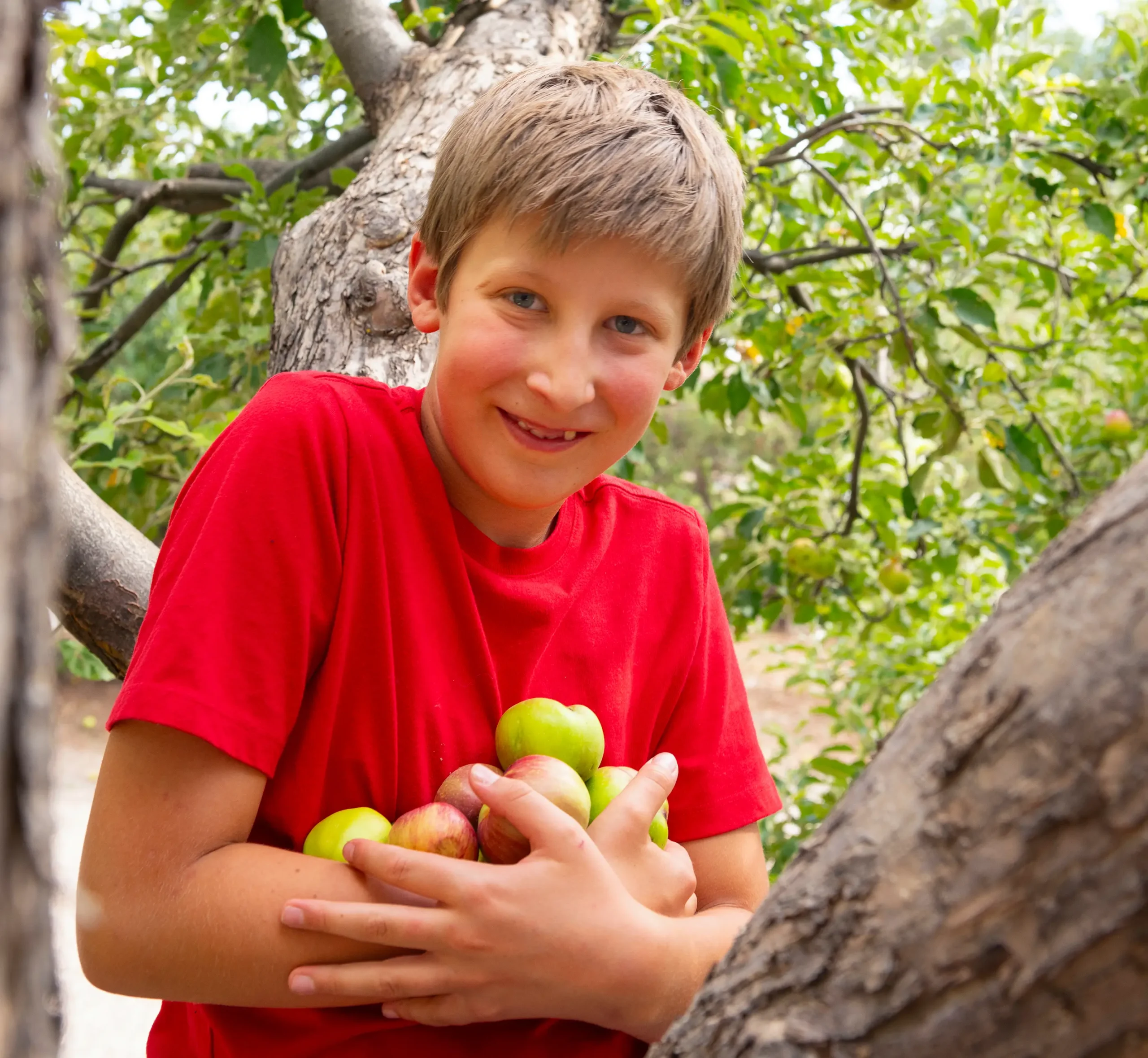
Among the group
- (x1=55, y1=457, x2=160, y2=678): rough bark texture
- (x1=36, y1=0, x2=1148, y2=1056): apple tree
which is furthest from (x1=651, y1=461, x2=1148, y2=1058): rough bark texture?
(x1=55, y1=457, x2=160, y2=678): rough bark texture

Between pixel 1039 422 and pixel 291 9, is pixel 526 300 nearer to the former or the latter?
pixel 291 9

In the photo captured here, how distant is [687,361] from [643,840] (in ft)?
Result: 2.09

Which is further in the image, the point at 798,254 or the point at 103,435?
the point at 798,254

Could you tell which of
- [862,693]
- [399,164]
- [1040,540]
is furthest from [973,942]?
[862,693]

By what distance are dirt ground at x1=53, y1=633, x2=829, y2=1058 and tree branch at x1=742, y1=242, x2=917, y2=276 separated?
4.71 ft

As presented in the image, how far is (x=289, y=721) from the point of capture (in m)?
1.06

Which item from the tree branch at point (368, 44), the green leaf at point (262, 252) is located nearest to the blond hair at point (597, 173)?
the tree branch at point (368, 44)

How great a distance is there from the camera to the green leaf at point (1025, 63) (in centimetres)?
244

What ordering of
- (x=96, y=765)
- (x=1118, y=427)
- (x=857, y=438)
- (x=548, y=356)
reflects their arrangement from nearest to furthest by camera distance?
(x=548, y=356), (x=857, y=438), (x=1118, y=427), (x=96, y=765)

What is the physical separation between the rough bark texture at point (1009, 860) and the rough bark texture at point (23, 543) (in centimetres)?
38

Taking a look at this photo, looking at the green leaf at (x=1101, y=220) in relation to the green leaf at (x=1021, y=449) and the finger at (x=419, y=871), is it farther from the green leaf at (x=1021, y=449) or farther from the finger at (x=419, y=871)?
the finger at (x=419, y=871)

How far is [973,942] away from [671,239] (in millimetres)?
849

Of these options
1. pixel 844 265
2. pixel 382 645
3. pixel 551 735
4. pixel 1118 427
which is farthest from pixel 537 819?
pixel 844 265

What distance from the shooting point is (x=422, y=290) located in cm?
138
